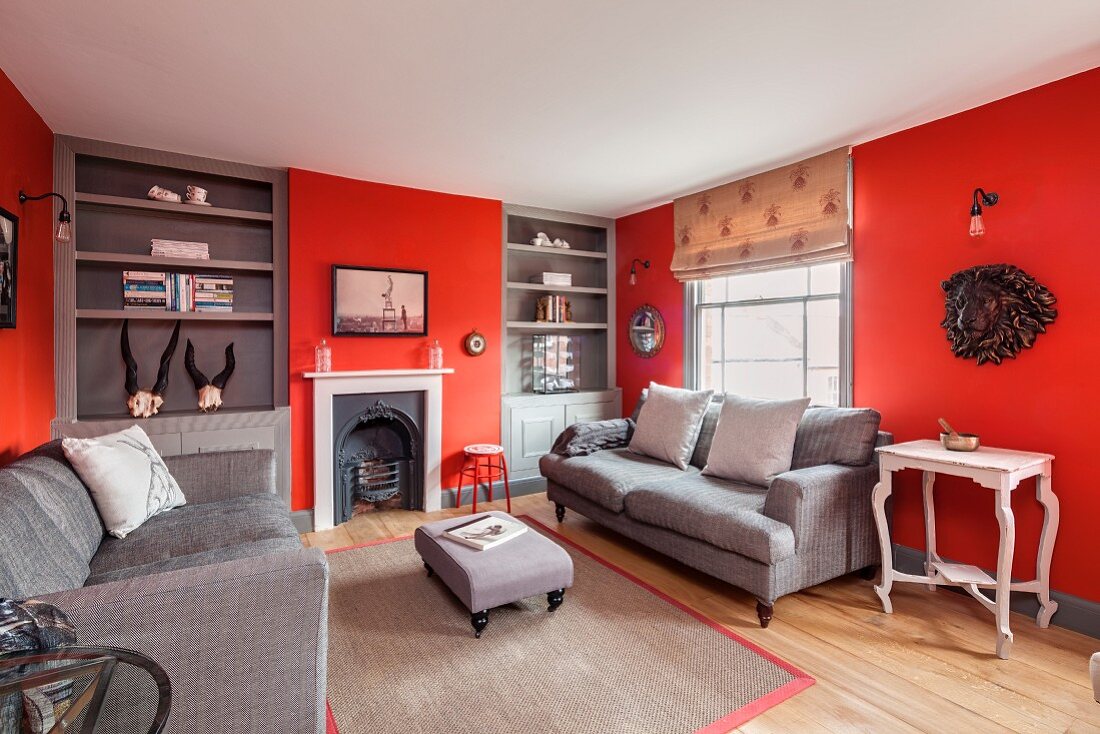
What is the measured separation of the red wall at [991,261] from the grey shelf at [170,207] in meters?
A: 3.95

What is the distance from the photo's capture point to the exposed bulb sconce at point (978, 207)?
273cm

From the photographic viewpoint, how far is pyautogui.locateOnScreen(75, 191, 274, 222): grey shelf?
11.0 ft

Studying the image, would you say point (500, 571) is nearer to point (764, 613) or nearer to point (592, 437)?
point (764, 613)

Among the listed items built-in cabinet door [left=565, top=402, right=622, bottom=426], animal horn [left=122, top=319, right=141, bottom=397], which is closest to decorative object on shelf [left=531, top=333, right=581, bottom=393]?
built-in cabinet door [left=565, top=402, right=622, bottom=426]

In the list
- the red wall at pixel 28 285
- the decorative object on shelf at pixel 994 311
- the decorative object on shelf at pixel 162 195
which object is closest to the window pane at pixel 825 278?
the decorative object on shelf at pixel 994 311

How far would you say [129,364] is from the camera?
3535mm

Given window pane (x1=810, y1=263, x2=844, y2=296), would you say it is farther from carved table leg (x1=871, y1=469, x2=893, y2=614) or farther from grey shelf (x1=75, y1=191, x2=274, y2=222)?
grey shelf (x1=75, y1=191, x2=274, y2=222)

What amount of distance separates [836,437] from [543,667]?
1999 millimetres

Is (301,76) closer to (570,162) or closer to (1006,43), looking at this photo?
(570,162)

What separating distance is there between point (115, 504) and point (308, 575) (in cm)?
137

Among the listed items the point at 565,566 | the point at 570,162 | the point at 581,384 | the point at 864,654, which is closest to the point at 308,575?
the point at 565,566

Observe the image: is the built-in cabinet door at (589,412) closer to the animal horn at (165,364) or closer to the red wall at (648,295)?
the red wall at (648,295)

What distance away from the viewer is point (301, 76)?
8.22 ft

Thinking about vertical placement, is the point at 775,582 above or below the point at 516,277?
below
